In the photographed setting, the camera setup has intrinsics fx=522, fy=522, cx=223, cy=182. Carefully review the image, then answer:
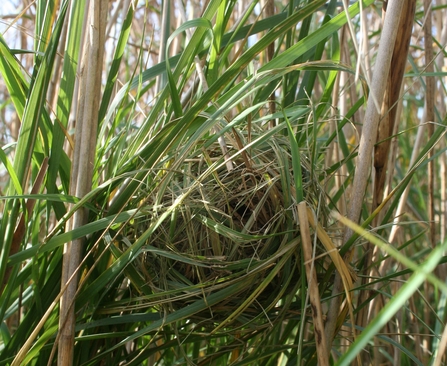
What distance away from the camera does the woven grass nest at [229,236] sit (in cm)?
53

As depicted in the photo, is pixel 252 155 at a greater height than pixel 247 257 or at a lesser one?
greater

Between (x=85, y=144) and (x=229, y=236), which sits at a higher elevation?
(x=85, y=144)

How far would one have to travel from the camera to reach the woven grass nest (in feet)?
1.72

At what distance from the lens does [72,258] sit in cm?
59

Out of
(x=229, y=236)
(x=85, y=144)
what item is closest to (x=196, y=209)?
(x=229, y=236)

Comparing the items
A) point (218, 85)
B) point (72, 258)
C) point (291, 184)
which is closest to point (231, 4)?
point (218, 85)

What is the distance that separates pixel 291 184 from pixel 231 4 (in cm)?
24

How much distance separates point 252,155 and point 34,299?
1.09ft

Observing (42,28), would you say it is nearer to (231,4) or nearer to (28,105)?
(28,105)

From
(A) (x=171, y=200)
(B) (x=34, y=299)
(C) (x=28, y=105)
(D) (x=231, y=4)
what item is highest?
(D) (x=231, y=4)

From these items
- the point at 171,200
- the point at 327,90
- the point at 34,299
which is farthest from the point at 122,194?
the point at 327,90

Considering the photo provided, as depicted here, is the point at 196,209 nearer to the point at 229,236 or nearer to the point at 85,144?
the point at 229,236

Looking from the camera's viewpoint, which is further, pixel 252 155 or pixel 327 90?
pixel 327 90

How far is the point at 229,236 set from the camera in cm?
51
